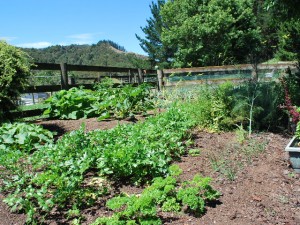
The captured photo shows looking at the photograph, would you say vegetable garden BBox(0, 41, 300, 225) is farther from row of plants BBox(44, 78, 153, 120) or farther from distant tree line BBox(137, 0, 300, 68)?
distant tree line BBox(137, 0, 300, 68)

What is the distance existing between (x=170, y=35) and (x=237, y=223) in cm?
2395

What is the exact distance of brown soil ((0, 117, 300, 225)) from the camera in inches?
121

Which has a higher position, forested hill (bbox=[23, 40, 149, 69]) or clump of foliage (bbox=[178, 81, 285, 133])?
forested hill (bbox=[23, 40, 149, 69])

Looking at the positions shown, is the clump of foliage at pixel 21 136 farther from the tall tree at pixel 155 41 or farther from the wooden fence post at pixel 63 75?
the tall tree at pixel 155 41

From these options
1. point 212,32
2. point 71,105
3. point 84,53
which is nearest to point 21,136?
point 71,105

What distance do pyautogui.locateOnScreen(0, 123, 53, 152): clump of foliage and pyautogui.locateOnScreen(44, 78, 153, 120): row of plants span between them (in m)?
1.80

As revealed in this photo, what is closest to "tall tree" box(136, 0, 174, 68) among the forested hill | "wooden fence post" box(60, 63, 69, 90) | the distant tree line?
the distant tree line

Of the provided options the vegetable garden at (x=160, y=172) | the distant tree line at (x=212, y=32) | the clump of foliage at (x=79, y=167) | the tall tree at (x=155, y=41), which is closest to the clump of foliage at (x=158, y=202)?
the vegetable garden at (x=160, y=172)

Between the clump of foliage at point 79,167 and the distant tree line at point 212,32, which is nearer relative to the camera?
the clump of foliage at point 79,167

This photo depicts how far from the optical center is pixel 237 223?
117 inches

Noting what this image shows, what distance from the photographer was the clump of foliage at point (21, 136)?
4.42m

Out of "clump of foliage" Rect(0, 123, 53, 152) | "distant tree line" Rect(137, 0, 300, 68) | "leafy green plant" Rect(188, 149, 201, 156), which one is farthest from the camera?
"distant tree line" Rect(137, 0, 300, 68)

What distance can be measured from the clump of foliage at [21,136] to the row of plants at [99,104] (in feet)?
5.89

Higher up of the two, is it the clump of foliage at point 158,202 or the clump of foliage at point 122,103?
the clump of foliage at point 122,103
